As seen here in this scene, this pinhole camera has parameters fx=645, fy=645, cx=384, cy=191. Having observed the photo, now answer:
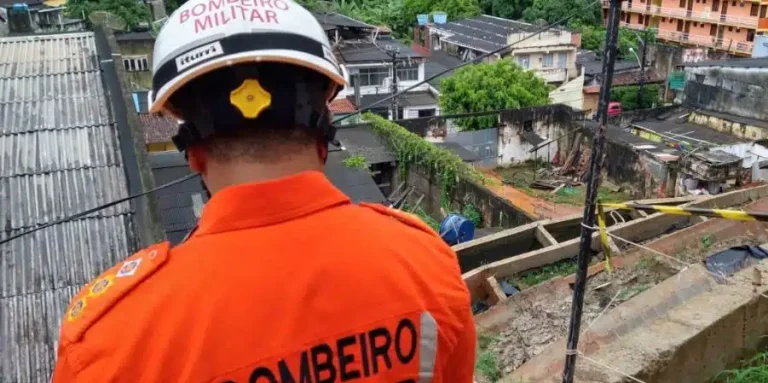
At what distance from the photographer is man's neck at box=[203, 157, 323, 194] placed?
110cm

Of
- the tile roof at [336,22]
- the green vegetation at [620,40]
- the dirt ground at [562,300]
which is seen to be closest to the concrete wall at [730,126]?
the green vegetation at [620,40]

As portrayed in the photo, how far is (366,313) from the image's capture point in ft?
3.56

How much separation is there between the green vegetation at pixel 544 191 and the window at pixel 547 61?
310 inches

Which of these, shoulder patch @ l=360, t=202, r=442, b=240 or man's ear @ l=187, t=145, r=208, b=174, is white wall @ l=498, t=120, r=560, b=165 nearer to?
shoulder patch @ l=360, t=202, r=442, b=240

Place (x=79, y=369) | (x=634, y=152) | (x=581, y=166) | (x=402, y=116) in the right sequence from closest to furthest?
(x=79, y=369)
(x=634, y=152)
(x=581, y=166)
(x=402, y=116)

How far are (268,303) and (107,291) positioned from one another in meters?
0.27

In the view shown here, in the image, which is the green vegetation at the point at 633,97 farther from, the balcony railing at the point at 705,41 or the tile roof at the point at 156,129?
the tile roof at the point at 156,129

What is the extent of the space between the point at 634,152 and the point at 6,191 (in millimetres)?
15693

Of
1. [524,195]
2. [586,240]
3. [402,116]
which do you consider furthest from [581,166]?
[586,240]

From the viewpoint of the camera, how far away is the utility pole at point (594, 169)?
99.7 inches

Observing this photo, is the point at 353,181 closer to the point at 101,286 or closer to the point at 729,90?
the point at 101,286

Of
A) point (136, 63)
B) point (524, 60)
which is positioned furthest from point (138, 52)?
point (524, 60)

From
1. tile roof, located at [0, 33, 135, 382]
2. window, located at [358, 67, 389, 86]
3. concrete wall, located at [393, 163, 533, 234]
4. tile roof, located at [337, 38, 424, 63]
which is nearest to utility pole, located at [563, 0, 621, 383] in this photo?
tile roof, located at [0, 33, 135, 382]

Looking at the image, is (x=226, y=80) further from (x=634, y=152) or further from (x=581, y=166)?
(x=581, y=166)
